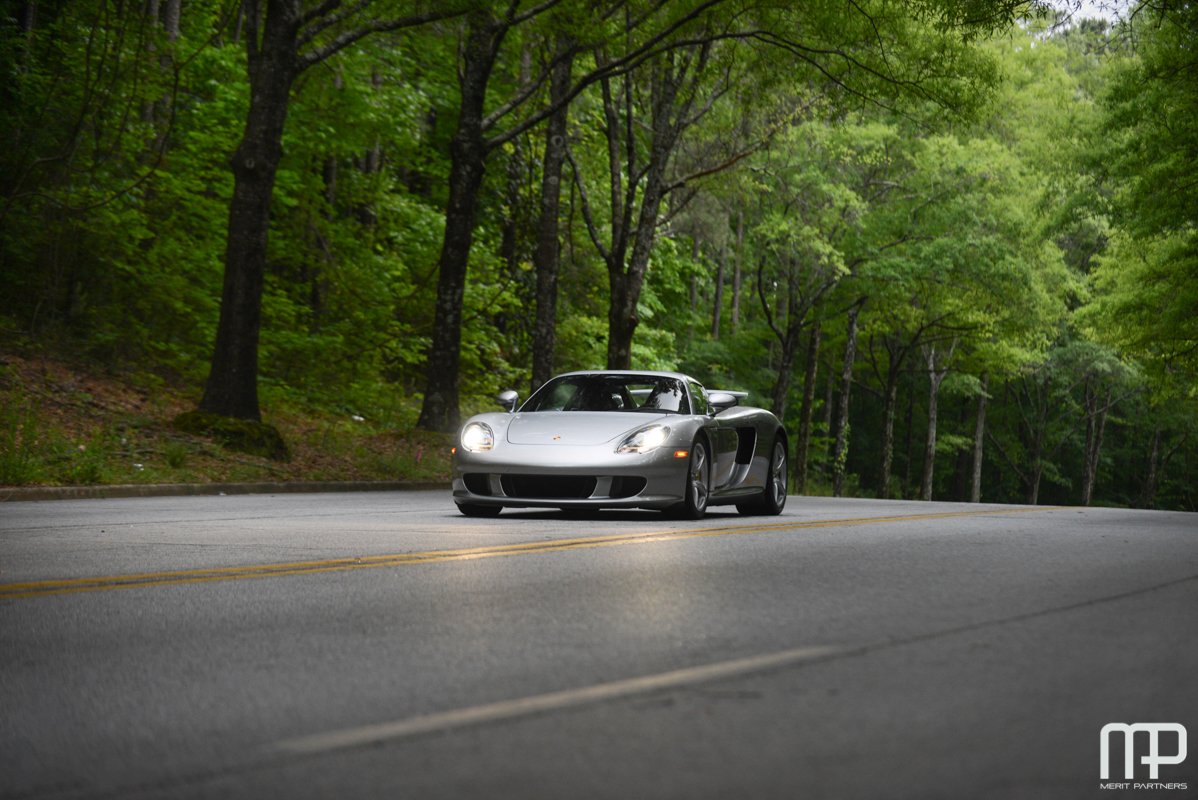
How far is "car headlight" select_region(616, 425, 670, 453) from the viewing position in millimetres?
12922

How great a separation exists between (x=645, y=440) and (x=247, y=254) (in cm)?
984

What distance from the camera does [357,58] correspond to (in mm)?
31172

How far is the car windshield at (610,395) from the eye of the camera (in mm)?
14188

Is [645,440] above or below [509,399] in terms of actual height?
below

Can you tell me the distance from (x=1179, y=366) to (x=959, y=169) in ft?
30.7

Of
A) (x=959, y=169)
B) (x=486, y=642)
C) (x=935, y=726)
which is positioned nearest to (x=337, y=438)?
(x=486, y=642)

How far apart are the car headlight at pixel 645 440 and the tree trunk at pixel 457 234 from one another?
11.8 metres

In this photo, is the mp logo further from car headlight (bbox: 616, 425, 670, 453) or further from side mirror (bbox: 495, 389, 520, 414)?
side mirror (bbox: 495, 389, 520, 414)

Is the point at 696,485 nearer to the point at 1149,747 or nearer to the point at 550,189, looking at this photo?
the point at 1149,747

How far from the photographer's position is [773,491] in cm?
1564

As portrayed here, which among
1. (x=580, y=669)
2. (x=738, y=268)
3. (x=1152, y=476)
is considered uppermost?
(x=738, y=268)

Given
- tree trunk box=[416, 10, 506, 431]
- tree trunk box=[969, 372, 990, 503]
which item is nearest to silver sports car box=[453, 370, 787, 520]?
tree trunk box=[416, 10, 506, 431]

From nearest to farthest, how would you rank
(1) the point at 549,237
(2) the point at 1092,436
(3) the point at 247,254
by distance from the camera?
(3) the point at 247,254 → (1) the point at 549,237 → (2) the point at 1092,436

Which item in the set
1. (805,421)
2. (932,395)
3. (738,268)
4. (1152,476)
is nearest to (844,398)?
(805,421)
